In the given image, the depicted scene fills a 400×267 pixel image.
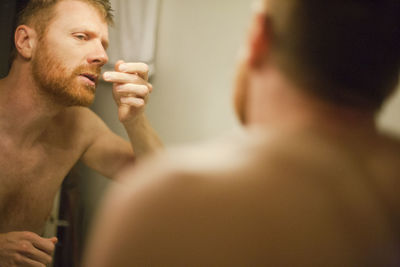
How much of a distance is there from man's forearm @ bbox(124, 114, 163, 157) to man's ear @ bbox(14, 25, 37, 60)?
301 mm

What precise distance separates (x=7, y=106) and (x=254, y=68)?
27.4 inches

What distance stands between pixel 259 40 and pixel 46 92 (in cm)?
65

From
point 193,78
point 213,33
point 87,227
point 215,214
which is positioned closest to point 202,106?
point 193,78

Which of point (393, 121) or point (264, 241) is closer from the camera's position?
point (264, 241)

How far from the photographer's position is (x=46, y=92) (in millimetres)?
949

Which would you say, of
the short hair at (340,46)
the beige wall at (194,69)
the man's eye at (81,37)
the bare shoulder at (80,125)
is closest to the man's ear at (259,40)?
the short hair at (340,46)

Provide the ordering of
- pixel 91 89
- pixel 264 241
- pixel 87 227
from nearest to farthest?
1. pixel 264 241
2. pixel 91 89
3. pixel 87 227


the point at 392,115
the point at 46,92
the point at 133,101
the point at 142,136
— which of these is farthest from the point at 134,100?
the point at 392,115

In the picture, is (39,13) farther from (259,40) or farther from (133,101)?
(259,40)

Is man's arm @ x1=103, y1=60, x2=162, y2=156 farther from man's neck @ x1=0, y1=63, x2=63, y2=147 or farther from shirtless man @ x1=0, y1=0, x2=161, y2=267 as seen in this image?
man's neck @ x1=0, y1=63, x2=63, y2=147

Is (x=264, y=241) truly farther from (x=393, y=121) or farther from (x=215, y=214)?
(x=393, y=121)

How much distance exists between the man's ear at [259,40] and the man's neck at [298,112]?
2 centimetres

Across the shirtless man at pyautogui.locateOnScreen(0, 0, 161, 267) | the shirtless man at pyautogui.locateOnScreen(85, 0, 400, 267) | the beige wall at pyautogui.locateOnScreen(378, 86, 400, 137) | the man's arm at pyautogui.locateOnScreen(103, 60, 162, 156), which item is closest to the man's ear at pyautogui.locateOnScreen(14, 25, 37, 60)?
the shirtless man at pyautogui.locateOnScreen(0, 0, 161, 267)

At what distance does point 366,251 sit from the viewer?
444 mm
